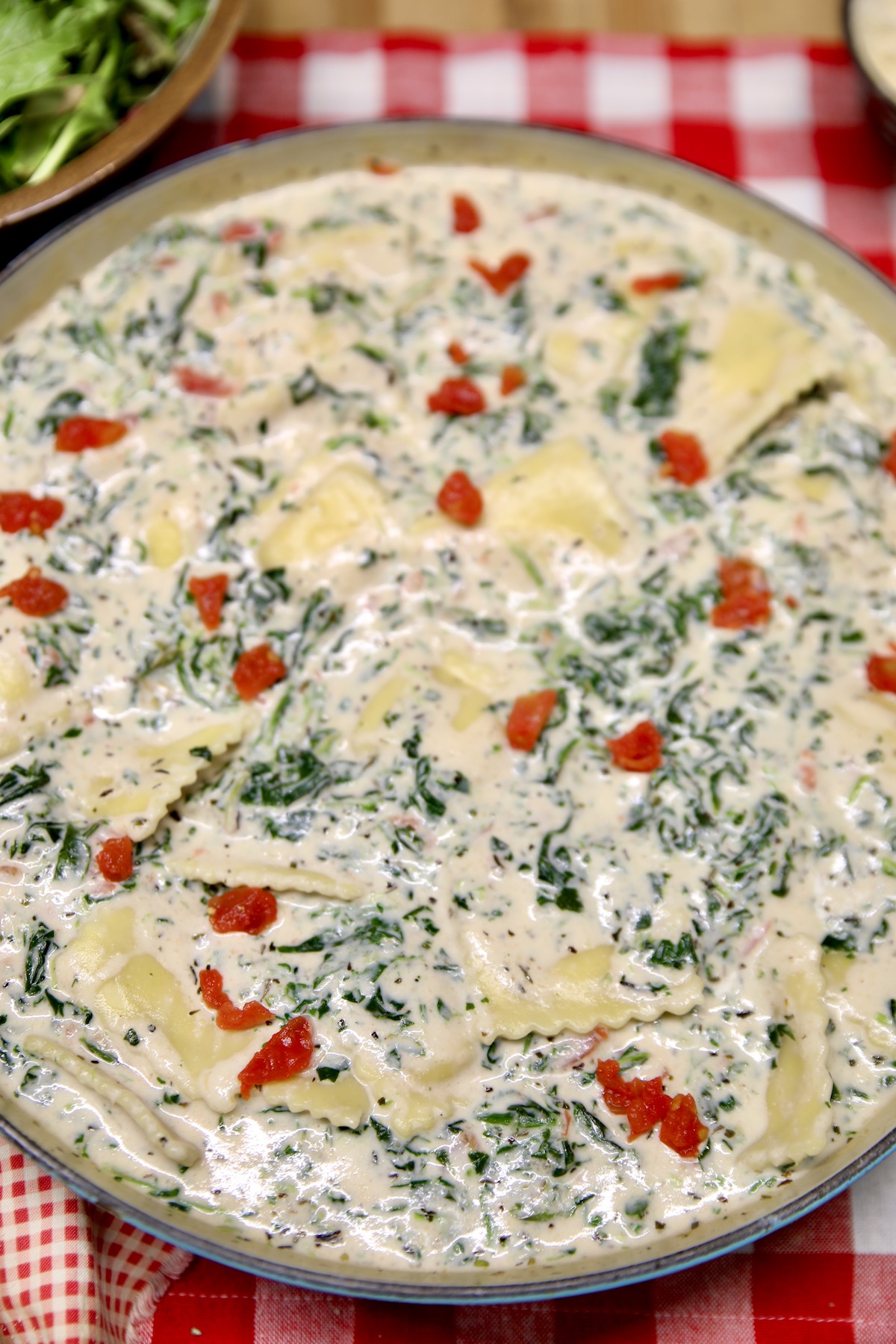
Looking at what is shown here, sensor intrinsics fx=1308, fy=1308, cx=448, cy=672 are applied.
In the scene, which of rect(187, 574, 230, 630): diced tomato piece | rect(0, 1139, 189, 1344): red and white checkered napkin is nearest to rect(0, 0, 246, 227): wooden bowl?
rect(187, 574, 230, 630): diced tomato piece

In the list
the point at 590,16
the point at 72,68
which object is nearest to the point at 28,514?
the point at 72,68

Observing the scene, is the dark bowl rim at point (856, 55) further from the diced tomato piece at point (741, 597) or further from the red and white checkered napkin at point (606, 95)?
the diced tomato piece at point (741, 597)

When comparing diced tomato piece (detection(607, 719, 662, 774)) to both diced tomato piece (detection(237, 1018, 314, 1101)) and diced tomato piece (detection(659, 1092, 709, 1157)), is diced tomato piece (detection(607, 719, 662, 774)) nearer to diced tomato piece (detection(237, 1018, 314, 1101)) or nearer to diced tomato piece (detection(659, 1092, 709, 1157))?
diced tomato piece (detection(659, 1092, 709, 1157))

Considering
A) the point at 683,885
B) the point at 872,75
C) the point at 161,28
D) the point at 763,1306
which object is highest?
the point at 161,28

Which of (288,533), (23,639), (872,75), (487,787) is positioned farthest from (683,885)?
(872,75)

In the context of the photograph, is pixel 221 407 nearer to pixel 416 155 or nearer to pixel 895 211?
pixel 416 155

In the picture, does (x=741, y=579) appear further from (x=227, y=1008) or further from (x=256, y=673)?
(x=227, y=1008)
